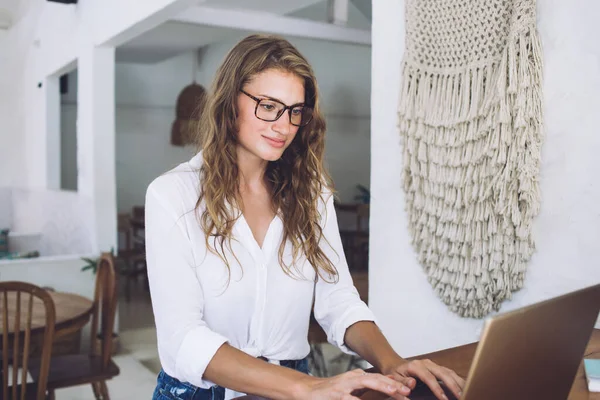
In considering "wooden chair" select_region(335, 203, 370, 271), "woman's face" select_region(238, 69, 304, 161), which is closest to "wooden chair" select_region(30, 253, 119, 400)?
"woman's face" select_region(238, 69, 304, 161)

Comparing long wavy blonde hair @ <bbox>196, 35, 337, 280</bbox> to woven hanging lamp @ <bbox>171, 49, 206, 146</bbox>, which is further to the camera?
woven hanging lamp @ <bbox>171, 49, 206, 146</bbox>

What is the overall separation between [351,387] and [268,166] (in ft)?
2.23

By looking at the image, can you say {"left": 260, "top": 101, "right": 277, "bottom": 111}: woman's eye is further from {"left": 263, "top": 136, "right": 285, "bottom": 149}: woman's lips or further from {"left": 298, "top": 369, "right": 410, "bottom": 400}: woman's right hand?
{"left": 298, "top": 369, "right": 410, "bottom": 400}: woman's right hand

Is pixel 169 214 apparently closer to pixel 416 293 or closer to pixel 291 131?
pixel 291 131

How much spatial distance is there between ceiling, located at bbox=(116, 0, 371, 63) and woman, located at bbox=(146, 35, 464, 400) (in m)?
3.29

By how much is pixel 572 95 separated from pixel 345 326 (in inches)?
28.3

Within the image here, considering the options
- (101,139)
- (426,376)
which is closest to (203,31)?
(101,139)

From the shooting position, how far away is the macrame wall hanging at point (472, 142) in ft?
4.75

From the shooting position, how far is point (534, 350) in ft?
2.34

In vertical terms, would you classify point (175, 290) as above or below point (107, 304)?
above

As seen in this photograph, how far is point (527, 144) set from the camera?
4.75ft

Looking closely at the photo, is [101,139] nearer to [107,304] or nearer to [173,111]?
[107,304]

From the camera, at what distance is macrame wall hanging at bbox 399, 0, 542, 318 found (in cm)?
145

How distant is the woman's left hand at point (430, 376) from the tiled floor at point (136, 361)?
2783 millimetres
